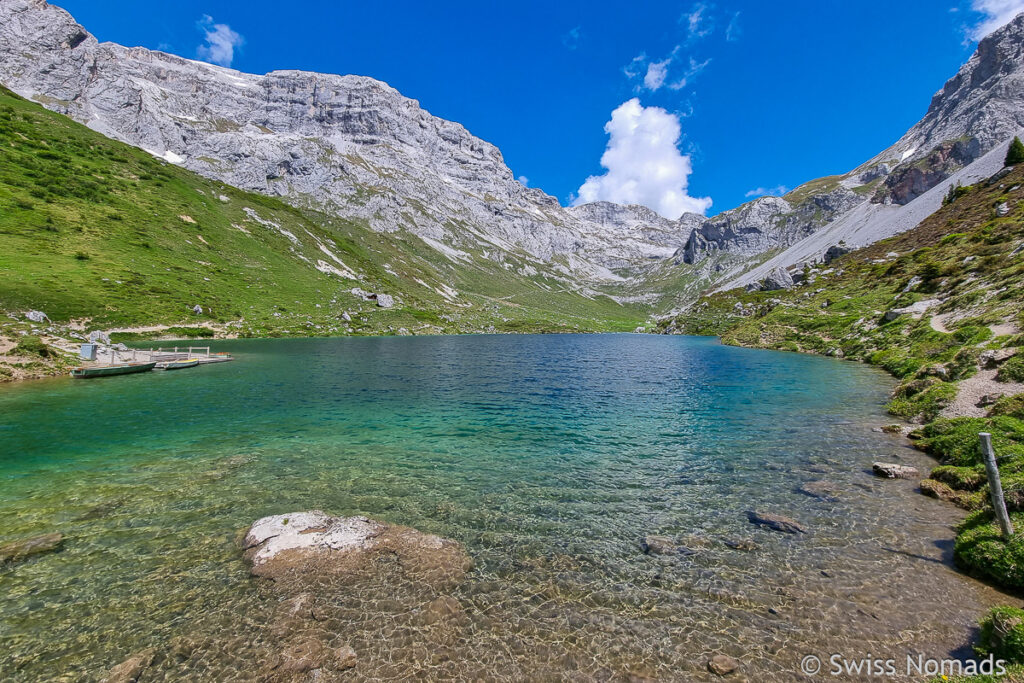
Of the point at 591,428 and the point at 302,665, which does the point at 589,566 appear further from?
the point at 591,428

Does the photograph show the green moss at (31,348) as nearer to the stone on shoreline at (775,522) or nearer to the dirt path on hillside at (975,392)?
the stone on shoreline at (775,522)

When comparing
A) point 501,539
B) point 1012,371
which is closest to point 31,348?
point 501,539

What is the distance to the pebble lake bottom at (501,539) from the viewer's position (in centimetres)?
887

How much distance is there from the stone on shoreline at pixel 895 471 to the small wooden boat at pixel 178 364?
6936cm

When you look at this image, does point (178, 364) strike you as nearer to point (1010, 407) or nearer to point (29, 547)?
point (29, 547)

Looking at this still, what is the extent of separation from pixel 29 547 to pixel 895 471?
107 ft

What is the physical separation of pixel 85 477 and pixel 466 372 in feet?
130

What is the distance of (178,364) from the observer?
52906 millimetres

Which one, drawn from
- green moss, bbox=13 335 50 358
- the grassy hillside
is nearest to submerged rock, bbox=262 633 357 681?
green moss, bbox=13 335 50 358

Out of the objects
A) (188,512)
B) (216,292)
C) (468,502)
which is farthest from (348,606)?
(216,292)

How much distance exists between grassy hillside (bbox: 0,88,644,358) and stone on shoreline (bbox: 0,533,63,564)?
5109cm

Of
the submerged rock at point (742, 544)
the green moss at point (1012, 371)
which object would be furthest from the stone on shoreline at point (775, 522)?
the green moss at point (1012, 371)

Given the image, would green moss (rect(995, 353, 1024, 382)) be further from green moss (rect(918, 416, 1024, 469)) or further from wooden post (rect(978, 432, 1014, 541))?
wooden post (rect(978, 432, 1014, 541))

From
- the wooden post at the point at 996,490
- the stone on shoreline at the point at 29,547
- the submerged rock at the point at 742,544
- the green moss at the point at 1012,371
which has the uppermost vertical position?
the green moss at the point at 1012,371
